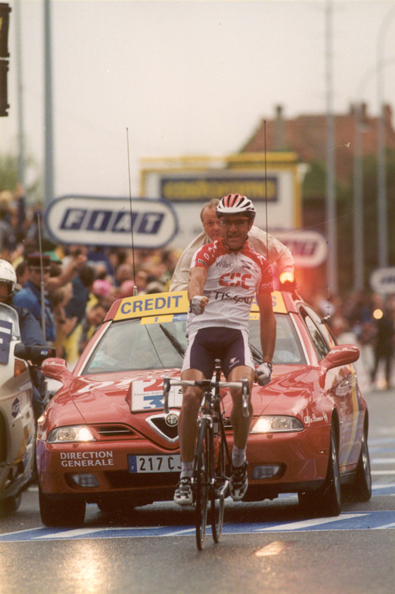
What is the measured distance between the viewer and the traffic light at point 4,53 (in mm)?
10117

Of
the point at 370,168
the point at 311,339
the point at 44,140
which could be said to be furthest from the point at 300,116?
the point at 311,339

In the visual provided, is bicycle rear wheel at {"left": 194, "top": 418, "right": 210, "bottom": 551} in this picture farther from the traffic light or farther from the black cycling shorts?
the traffic light

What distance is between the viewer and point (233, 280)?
24.6ft

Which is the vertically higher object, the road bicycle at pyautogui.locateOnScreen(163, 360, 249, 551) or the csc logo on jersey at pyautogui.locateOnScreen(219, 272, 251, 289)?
the csc logo on jersey at pyautogui.locateOnScreen(219, 272, 251, 289)

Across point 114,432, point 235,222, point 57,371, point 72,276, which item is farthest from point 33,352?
point 72,276

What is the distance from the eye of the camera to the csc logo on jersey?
Result: 7.48m

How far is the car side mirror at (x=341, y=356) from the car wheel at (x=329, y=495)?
0.53 metres

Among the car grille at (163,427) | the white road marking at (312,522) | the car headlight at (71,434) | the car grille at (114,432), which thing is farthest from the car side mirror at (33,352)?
the white road marking at (312,522)

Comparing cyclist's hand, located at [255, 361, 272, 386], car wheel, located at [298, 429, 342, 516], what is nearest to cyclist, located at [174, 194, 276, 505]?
cyclist's hand, located at [255, 361, 272, 386]

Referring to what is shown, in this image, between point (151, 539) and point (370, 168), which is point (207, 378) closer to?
point (151, 539)

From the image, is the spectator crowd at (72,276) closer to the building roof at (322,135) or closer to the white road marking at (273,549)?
the white road marking at (273,549)

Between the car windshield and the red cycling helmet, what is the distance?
1.59 meters

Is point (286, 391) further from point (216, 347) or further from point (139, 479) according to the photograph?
point (139, 479)

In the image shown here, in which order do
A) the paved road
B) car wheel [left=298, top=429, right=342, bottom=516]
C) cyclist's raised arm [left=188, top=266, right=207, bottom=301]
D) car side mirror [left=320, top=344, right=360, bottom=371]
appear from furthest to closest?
car side mirror [left=320, top=344, right=360, bottom=371] → car wheel [left=298, top=429, right=342, bottom=516] → cyclist's raised arm [left=188, top=266, right=207, bottom=301] → the paved road
